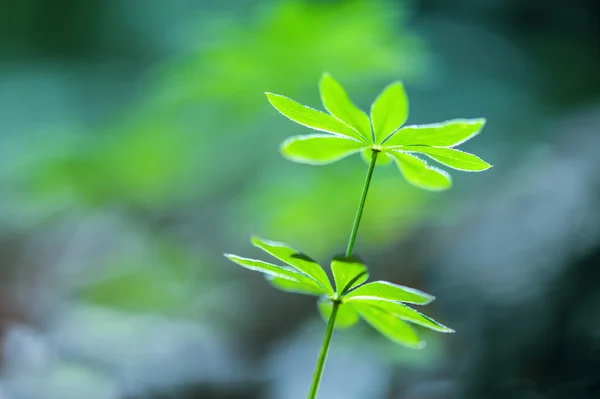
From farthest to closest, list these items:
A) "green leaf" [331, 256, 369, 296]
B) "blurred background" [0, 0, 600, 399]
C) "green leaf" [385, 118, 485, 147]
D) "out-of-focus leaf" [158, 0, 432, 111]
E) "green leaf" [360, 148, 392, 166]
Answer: "out-of-focus leaf" [158, 0, 432, 111]
"blurred background" [0, 0, 600, 399]
"green leaf" [360, 148, 392, 166]
"green leaf" [385, 118, 485, 147]
"green leaf" [331, 256, 369, 296]

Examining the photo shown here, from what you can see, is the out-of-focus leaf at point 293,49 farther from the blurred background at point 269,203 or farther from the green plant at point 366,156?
the green plant at point 366,156

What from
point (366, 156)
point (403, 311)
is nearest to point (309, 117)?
point (366, 156)

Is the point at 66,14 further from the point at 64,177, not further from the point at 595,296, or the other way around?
the point at 595,296

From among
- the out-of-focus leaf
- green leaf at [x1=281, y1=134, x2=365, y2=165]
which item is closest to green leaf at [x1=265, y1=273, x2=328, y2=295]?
green leaf at [x1=281, y1=134, x2=365, y2=165]

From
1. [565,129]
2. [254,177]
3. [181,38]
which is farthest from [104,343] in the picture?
[181,38]

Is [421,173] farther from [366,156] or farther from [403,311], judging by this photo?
[403,311]

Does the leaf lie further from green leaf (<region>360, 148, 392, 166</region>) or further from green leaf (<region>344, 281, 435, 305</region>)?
green leaf (<region>360, 148, 392, 166</region>)

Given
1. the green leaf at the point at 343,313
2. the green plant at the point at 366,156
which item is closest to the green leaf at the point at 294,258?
the green plant at the point at 366,156
